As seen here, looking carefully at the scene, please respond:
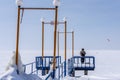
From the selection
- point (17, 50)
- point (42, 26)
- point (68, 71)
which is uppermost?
point (42, 26)

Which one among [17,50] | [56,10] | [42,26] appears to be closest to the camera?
[17,50]

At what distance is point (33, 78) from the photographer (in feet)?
29.9

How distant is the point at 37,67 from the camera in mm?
18953

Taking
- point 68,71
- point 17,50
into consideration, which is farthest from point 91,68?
point 17,50

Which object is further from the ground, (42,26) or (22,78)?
(42,26)

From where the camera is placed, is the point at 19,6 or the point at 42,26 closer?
the point at 19,6

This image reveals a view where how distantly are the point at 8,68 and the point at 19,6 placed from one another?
7.69 ft

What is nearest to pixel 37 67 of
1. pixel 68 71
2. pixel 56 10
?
pixel 68 71

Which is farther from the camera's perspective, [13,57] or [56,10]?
[56,10]

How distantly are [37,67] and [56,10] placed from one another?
8574 mm

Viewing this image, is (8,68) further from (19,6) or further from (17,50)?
(19,6)

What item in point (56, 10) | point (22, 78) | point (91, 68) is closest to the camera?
point (22, 78)

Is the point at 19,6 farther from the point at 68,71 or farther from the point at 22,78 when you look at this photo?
the point at 68,71

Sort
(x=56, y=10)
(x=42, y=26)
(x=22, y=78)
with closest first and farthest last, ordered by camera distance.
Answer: (x=22, y=78) → (x=56, y=10) → (x=42, y=26)
